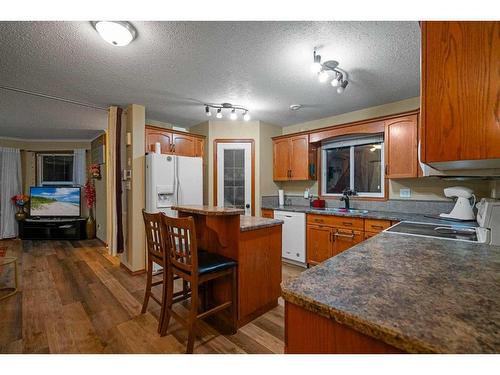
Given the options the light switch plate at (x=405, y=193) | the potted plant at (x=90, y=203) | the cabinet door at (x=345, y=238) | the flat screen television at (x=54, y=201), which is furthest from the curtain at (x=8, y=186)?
the light switch plate at (x=405, y=193)

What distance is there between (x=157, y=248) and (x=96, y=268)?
2108 millimetres

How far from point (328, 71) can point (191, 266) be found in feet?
7.08

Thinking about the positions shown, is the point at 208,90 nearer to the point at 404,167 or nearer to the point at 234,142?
the point at 234,142

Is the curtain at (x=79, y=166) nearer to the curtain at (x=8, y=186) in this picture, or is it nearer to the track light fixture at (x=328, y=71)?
the curtain at (x=8, y=186)

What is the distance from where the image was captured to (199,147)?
13.0 ft

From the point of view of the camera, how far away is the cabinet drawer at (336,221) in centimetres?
287

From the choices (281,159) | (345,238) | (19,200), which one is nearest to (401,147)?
(345,238)

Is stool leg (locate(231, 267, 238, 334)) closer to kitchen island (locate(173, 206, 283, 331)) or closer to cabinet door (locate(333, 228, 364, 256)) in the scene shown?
kitchen island (locate(173, 206, 283, 331))

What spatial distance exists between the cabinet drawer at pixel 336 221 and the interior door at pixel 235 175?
1147 millimetres

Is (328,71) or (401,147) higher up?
(328,71)

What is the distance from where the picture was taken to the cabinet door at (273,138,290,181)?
4012 millimetres

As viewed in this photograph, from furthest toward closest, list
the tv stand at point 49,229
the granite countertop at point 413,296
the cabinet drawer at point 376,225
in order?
the tv stand at point 49,229 < the cabinet drawer at point 376,225 < the granite countertop at point 413,296

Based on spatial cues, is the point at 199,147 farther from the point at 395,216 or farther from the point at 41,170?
the point at 41,170
